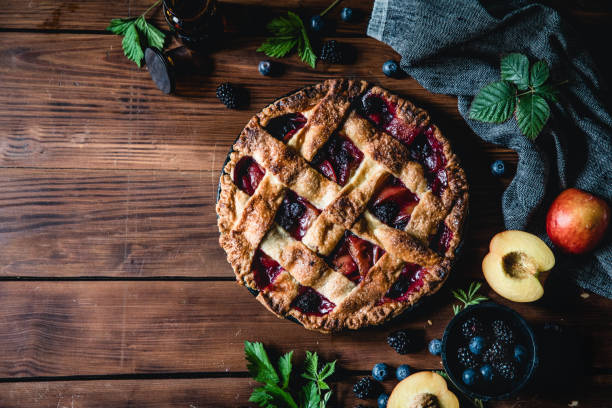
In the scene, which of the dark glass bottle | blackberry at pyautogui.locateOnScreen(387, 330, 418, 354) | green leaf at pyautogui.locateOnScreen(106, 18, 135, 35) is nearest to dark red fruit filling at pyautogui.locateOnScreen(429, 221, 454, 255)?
blackberry at pyautogui.locateOnScreen(387, 330, 418, 354)

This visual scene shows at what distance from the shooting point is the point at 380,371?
1779mm

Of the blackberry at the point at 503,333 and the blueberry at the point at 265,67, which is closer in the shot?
the blackberry at the point at 503,333

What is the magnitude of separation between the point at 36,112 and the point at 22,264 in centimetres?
60

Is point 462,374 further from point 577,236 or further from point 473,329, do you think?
point 577,236

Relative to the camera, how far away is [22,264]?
1.84 m

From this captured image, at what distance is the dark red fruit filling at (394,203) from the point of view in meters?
1.73

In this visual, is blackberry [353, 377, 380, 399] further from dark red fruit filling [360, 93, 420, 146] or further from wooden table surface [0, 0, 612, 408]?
dark red fruit filling [360, 93, 420, 146]

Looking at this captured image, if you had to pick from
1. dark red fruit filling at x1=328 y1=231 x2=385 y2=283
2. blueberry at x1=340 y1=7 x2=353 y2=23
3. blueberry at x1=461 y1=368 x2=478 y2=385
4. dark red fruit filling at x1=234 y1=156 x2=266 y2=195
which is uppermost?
blueberry at x1=340 y1=7 x2=353 y2=23

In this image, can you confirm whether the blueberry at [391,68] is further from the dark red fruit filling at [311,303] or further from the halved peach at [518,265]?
the dark red fruit filling at [311,303]

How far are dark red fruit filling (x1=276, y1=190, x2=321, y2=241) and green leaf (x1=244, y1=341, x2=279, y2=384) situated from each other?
0.44m

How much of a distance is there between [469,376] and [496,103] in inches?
37.2

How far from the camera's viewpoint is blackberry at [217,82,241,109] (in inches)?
71.4

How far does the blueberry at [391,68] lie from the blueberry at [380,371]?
1113 mm

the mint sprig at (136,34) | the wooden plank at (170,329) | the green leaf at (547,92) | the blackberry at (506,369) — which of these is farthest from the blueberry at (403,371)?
the mint sprig at (136,34)
